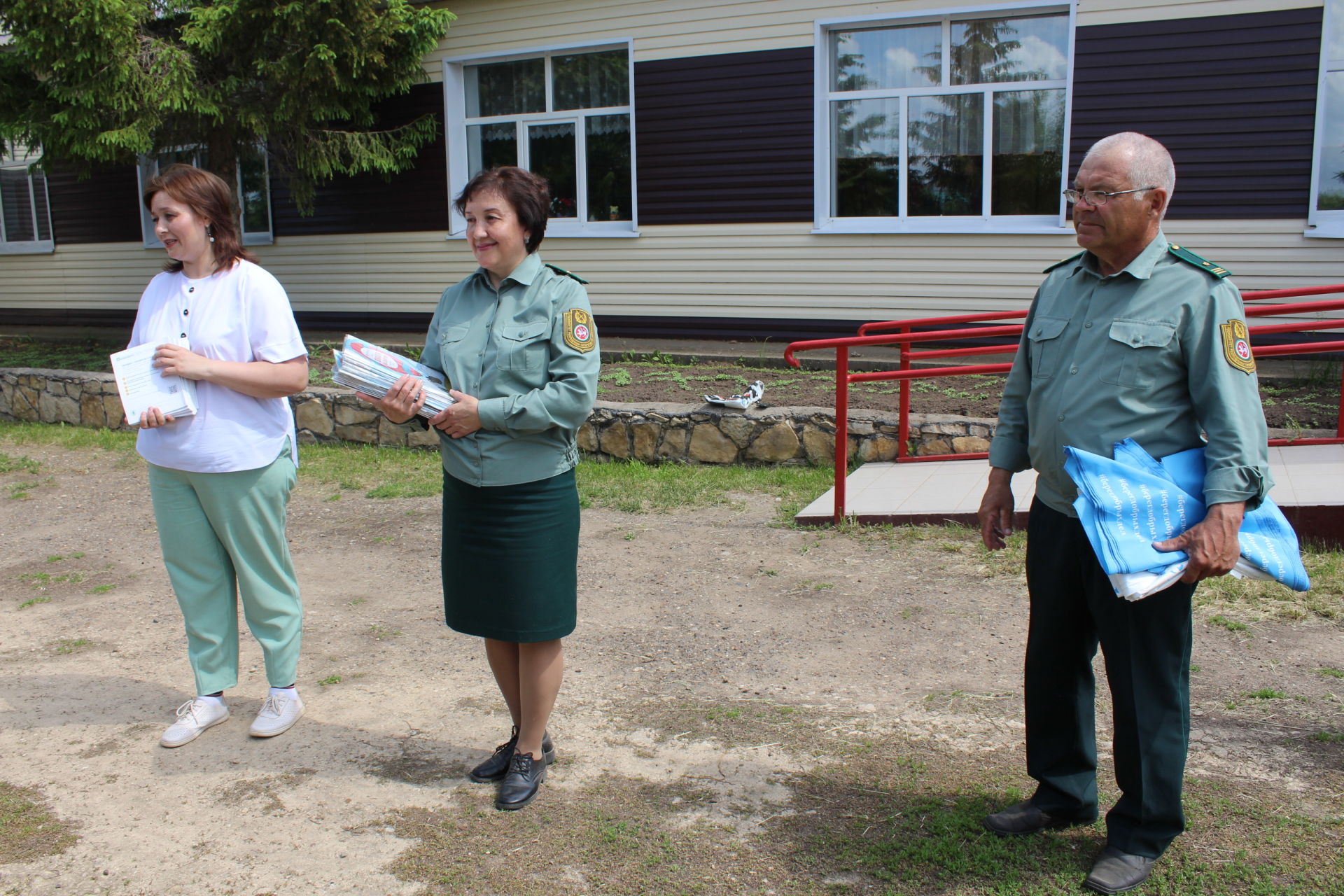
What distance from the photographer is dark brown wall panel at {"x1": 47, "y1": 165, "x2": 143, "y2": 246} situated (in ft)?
48.4

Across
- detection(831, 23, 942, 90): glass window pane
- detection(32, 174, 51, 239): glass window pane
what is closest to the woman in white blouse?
detection(831, 23, 942, 90): glass window pane

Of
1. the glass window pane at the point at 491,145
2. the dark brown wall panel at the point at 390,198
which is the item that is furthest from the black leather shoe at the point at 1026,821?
the dark brown wall panel at the point at 390,198

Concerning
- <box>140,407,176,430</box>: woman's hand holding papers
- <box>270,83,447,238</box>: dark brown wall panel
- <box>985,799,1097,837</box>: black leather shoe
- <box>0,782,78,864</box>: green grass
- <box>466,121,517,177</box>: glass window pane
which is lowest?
<box>0,782,78,864</box>: green grass

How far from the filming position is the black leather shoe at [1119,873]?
8.19ft

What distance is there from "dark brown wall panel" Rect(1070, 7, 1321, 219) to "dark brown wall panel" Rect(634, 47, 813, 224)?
8.45ft

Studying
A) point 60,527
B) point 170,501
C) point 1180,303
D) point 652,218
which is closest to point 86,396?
point 60,527

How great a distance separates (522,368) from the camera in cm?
289

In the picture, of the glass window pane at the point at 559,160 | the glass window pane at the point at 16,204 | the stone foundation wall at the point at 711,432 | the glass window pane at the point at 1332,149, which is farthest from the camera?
the glass window pane at the point at 16,204

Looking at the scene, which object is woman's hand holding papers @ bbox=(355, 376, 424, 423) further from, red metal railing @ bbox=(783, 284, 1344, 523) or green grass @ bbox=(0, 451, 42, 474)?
green grass @ bbox=(0, 451, 42, 474)

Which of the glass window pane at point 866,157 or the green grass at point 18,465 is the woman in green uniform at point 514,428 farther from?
the glass window pane at point 866,157

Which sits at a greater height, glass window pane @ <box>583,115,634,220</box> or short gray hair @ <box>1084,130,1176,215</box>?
glass window pane @ <box>583,115,634,220</box>

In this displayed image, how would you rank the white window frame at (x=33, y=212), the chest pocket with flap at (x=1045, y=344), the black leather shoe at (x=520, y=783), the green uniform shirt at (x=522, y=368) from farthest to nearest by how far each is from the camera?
the white window frame at (x=33, y=212)
the black leather shoe at (x=520, y=783)
the green uniform shirt at (x=522, y=368)
the chest pocket with flap at (x=1045, y=344)

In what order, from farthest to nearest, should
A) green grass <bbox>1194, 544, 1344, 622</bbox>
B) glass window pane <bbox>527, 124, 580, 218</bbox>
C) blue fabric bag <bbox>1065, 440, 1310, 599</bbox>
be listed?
glass window pane <bbox>527, 124, 580, 218</bbox>
green grass <bbox>1194, 544, 1344, 622</bbox>
blue fabric bag <bbox>1065, 440, 1310, 599</bbox>

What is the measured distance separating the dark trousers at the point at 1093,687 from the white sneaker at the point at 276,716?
2352mm
